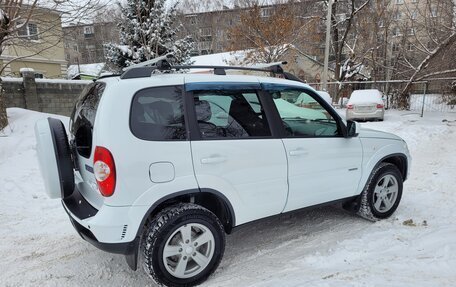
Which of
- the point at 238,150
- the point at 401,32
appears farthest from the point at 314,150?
the point at 401,32

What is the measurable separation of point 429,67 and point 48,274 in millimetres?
19039

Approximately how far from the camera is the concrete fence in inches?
473

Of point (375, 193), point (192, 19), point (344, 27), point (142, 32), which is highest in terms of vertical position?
point (192, 19)

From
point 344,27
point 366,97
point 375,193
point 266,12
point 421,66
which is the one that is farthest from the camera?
point 344,27

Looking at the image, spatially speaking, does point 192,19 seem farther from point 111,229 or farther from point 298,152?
point 111,229

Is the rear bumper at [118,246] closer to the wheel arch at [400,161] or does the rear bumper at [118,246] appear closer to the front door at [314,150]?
the front door at [314,150]

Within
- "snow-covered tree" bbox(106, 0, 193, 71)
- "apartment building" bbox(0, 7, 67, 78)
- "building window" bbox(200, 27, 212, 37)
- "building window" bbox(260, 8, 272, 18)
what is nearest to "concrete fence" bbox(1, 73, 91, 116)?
"apartment building" bbox(0, 7, 67, 78)

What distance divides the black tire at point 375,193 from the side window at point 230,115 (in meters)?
1.73

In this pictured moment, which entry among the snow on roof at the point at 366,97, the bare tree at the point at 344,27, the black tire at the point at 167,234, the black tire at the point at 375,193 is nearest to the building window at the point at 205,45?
the bare tree at the point at 344,27

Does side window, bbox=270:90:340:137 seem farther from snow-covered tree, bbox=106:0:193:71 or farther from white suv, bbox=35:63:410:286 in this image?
snow-covered tree, bbox=106:0:193:71

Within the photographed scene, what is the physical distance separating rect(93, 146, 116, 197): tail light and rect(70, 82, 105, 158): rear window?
24 cm

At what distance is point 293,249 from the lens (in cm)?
360

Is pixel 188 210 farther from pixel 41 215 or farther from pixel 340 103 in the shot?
pixel 340 103

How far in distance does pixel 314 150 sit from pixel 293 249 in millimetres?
1103
